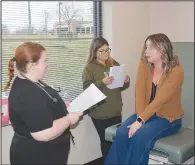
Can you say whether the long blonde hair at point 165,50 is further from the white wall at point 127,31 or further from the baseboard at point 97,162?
the baseboard at point 97,162

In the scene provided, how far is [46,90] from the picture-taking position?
1.13 meters

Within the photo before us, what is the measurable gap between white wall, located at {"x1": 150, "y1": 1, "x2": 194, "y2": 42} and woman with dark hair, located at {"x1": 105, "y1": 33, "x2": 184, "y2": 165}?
335mm

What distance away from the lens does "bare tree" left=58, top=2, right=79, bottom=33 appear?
2022mm

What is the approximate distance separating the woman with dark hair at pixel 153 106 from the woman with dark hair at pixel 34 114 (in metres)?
0.54

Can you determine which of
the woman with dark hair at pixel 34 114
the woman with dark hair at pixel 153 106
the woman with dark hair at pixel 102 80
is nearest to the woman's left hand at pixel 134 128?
the woman with dark hair at pixel 153 106

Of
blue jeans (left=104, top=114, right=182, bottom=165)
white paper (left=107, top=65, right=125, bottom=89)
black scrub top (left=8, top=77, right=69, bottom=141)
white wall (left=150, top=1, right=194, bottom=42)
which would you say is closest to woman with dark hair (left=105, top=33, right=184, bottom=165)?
blue jeans (left=104, top=114, right=182, bottom=165)

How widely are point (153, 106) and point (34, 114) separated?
822 mm

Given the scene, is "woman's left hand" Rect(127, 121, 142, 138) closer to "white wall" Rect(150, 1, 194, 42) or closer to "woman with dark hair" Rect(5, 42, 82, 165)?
"woman with dark hair" Rect(5, 42, 82, 165)

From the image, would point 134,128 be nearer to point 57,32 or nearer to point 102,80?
point 102,80

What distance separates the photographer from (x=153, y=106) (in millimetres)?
1610

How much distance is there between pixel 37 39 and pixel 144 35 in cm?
108

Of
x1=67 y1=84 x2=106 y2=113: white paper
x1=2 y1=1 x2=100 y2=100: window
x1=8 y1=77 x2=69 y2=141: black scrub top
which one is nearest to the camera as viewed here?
x1=8 y1=77 x2=69 y2=141: black scrub top

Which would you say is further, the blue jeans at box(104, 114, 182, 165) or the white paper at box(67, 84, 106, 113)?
the blue jeans at box(104, 114, 182, 165)

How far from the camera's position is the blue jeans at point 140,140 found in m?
1.55
